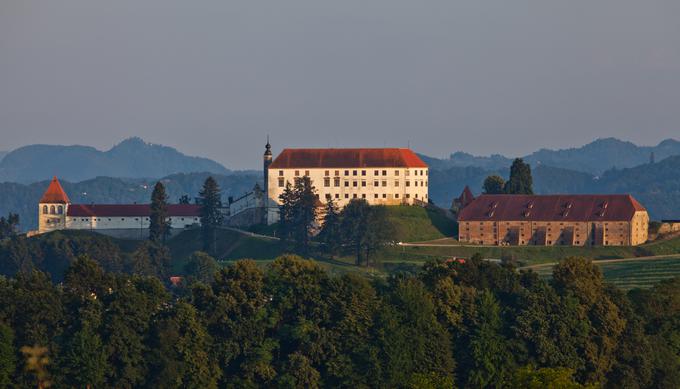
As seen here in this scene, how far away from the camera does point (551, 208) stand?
146750mm

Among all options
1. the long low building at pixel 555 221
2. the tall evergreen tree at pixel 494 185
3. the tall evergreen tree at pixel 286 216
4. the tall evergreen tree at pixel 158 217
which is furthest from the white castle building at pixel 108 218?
the long low building at pixel 555 221

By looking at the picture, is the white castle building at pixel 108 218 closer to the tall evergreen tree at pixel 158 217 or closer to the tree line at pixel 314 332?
the tall evergreen tree at pixel 158 217

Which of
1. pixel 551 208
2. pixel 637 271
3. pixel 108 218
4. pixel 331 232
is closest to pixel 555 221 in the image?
pixel 551 208

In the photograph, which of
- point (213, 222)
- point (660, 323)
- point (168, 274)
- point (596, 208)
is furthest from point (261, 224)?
point (660, 323)

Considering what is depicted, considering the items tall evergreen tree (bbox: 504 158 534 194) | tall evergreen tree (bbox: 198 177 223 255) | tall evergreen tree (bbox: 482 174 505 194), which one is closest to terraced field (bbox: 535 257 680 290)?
tall evergreen tree (bbox: 504 158 534 194)

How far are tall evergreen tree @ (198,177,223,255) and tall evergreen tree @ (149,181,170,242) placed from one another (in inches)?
158

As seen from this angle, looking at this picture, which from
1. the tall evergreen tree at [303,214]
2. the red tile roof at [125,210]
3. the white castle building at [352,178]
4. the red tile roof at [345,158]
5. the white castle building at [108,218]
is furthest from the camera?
the red tile roof at [125,210]

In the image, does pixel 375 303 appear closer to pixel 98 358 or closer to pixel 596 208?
pixel 98 358

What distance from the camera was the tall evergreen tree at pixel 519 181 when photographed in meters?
157

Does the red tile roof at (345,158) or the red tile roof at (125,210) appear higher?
the red tile roof at (345,158)

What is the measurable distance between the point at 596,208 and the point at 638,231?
14.6ft

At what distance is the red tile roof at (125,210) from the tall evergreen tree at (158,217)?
4.27 metres

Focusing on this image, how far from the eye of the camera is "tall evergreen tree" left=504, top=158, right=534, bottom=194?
157 m

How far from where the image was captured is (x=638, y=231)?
14425 cm
